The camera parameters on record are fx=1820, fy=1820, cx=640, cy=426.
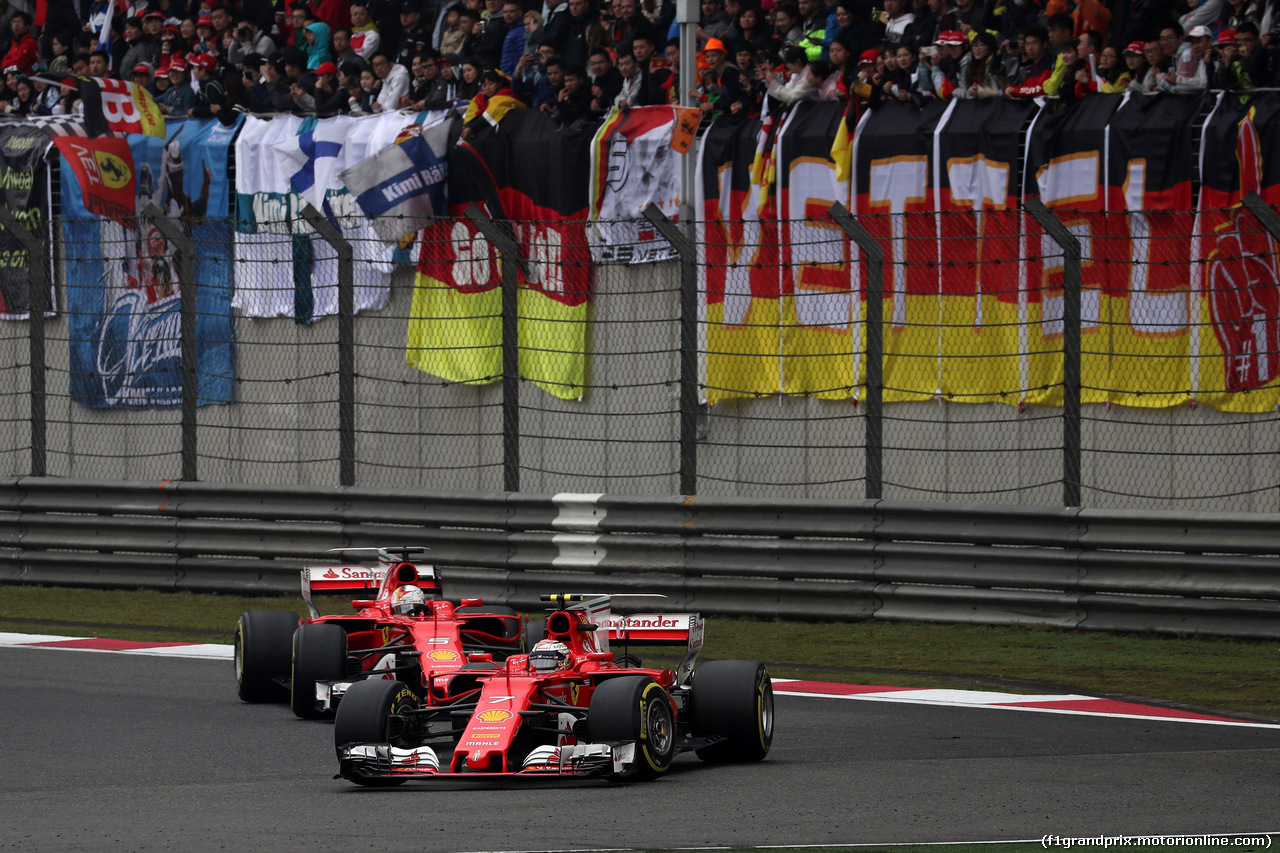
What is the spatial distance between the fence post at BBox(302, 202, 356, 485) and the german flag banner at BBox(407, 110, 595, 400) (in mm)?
543

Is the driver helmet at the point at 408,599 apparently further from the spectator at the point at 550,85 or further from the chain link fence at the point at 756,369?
the spectator at the point at 550,85

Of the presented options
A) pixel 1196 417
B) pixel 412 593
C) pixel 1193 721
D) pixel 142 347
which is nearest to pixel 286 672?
pixel 412 593

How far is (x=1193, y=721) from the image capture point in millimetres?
8344

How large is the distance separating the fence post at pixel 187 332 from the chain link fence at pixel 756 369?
29mm

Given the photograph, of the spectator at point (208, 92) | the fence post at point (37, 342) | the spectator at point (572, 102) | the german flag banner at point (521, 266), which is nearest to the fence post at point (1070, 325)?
the german flag banner at point (521, 266)

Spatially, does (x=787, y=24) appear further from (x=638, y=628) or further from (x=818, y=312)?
(x=638, y=628)

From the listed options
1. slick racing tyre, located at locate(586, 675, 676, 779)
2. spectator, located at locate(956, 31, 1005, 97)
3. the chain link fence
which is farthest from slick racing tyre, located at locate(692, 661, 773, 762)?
spectator, located at locate(956, 31, 1005, 97)

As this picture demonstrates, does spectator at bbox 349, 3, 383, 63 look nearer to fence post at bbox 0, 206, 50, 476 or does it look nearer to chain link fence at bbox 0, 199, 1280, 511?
chain link fence at bbox 0, 199, 1280, 511

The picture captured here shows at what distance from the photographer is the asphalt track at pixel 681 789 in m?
5.81

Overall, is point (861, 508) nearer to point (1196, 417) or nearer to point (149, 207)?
point (1196, 417)

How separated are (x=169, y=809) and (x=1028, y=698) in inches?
177

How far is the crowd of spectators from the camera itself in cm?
1305

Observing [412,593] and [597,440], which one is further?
[597,440]

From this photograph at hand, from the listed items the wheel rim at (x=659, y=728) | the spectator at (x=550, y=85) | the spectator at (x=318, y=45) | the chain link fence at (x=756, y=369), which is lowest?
the wheel rim at (x=659, y=728)
